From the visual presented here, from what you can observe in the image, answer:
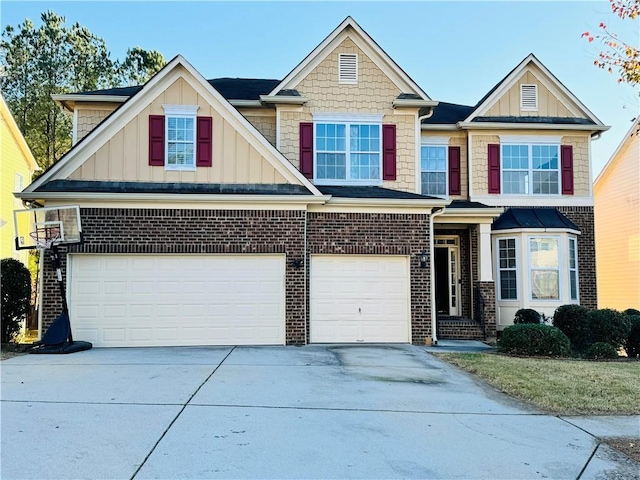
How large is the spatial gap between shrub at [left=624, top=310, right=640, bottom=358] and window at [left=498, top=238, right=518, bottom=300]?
3.31 m

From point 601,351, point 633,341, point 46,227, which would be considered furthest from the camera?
point 633,341

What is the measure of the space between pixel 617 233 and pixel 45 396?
2204 centimetres

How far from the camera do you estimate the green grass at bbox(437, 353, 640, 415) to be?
747 centimetres

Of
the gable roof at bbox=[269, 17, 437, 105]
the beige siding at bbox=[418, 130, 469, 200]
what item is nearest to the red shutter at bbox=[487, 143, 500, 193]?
the beige siding at bbox=[418, 130, 469, 200]

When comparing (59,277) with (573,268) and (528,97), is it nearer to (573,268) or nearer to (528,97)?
(573,268)

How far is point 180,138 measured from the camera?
1271cm

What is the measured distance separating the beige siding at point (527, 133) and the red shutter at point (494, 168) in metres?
0.12

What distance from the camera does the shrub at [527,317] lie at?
48.3 feet

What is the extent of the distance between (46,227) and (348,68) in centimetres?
858

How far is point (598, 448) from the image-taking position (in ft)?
18.7

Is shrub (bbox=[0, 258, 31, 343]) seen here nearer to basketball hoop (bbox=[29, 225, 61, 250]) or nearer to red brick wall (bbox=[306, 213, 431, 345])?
basketball hoop (bbox=[29, 225, 61, 250])

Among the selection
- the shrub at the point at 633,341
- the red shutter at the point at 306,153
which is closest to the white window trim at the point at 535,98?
the red shutter at the point at 306,153

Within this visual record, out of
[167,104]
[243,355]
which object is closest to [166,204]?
[167,104]

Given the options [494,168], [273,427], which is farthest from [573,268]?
[273,427]
